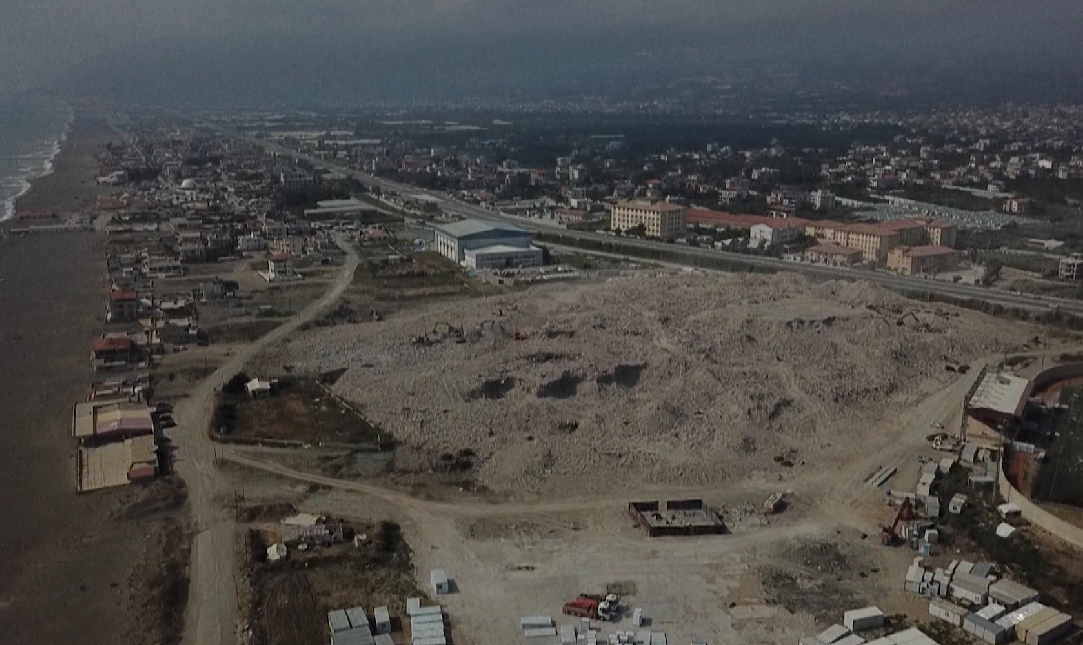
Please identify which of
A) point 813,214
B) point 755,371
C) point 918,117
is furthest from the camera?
point 918,117

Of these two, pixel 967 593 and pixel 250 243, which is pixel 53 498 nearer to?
pixel 967 593

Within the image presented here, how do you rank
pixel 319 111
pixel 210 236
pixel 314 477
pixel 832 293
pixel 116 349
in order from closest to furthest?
pixel 314 477
pixel 116 349
pixel 832 293
pixel 210 236
pixel 319 111

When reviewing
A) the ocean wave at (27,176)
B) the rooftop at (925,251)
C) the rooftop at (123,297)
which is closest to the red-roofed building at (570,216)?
the rooftop at (925,251)

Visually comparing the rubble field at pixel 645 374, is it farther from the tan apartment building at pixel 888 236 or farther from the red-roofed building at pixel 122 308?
the tan apartment building at pixel 888 236

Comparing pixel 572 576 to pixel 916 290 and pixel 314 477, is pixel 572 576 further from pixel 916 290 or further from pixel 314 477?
pixel 916 290

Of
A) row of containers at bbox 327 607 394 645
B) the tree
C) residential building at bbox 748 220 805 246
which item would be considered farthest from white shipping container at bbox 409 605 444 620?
residential building at bbox 748 220 805 246

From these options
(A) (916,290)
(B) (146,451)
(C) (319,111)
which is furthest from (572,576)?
(C) (319,111)

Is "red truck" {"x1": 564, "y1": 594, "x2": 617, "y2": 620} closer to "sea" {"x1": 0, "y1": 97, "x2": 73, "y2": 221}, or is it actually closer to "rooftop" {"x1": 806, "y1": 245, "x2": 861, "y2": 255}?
"rooftop" {"x1": 806, "y1": 245, "x2": 861, "y2": 255}
